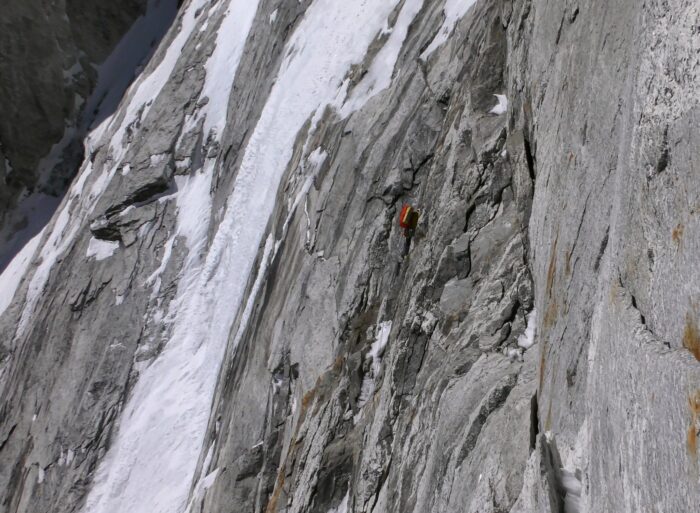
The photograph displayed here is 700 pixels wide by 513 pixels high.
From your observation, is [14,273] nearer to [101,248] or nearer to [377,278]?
[101,248]

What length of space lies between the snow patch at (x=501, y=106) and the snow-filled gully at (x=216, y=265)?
16.9 ft

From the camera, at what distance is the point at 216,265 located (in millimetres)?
20234

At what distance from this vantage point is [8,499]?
2091 cm

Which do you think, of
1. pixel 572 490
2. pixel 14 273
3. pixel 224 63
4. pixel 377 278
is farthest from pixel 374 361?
pixel 14 273

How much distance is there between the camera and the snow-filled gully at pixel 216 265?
56.0 feet

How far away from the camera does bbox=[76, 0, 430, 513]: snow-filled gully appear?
56.0 feet

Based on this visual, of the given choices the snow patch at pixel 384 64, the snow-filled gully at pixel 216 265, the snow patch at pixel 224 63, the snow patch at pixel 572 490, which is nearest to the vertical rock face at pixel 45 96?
the snow patch at pixel 224 63

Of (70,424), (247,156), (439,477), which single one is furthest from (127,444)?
(439,477)

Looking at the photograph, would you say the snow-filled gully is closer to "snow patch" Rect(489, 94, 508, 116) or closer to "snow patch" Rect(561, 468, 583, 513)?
"snow patch" Rect(489, 94, 508, 116)

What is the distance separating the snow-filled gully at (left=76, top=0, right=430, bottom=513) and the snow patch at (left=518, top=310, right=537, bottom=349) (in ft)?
28.4

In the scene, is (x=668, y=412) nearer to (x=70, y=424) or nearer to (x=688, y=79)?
(x=688, y=79)

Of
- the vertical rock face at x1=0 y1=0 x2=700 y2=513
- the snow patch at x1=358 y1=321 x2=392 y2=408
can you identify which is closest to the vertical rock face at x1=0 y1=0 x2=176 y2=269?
the vertical rock face at x1=0 y1=0 x2=700 y2=513

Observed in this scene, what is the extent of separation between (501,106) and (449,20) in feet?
14.0

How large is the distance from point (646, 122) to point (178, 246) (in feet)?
62.8
